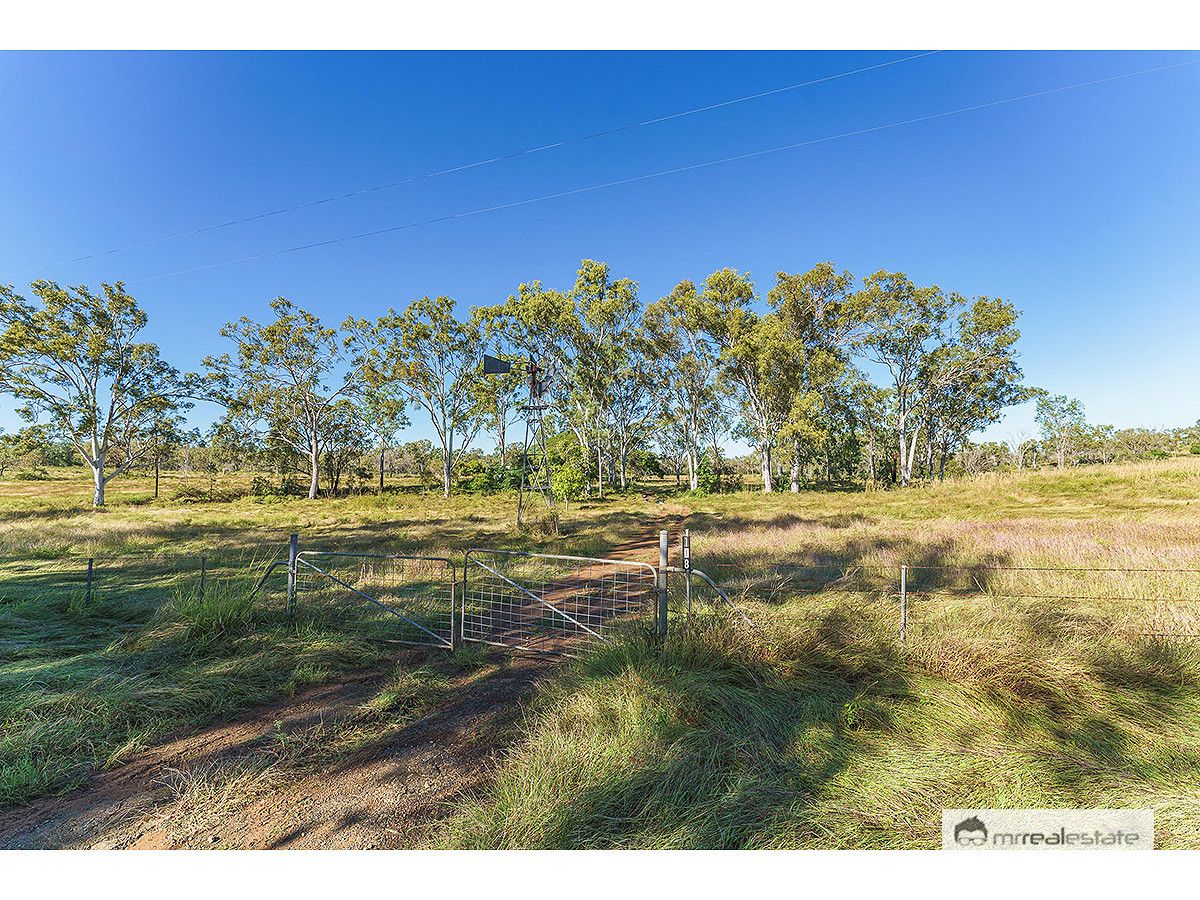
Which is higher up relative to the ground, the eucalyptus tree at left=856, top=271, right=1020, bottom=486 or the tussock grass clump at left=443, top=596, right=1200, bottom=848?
the eucalyptus tree at left=856, top=271, right=1020, bottom=486

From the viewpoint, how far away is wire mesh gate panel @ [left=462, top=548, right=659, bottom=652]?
17.3ft

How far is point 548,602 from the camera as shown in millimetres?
6387

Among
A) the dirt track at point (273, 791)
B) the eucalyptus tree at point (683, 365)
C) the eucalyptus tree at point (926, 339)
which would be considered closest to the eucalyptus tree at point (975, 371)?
the eucalyptus tree at point (926, 339)

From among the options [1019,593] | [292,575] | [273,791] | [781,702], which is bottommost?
[273,791]

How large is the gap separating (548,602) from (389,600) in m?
2.49

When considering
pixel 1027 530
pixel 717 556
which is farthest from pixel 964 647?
pixel 1027 530

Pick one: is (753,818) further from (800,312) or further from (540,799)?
(800,312)

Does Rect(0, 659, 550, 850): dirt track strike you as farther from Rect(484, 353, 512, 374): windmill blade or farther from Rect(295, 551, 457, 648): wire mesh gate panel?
Rect(484, 353, 512, 374): windmill blade

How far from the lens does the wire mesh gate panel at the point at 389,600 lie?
5.56m

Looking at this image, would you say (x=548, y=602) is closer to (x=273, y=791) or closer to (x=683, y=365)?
(x=273, y=791)

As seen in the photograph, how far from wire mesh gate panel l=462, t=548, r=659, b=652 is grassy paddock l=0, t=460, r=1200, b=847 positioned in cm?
115

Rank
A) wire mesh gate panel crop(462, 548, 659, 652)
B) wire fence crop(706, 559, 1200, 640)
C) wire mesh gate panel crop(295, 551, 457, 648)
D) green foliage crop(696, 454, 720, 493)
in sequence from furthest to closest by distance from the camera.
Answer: green foliage crop(696, 454, 720, 493)
wire mesh gate panel crop(295, 551, 457, 648)
wire mesh gate panel crop(462, 548, 659, 652)
wire fence crop(706, 559, 1200, 640)

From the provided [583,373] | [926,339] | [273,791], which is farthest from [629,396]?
[273,791]

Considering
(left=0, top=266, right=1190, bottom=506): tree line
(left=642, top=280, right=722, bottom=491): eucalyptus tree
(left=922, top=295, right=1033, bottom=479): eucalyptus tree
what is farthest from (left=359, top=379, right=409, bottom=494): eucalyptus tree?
(left=922, top=295, right=1033, bottom=479): eucalyptus tree
